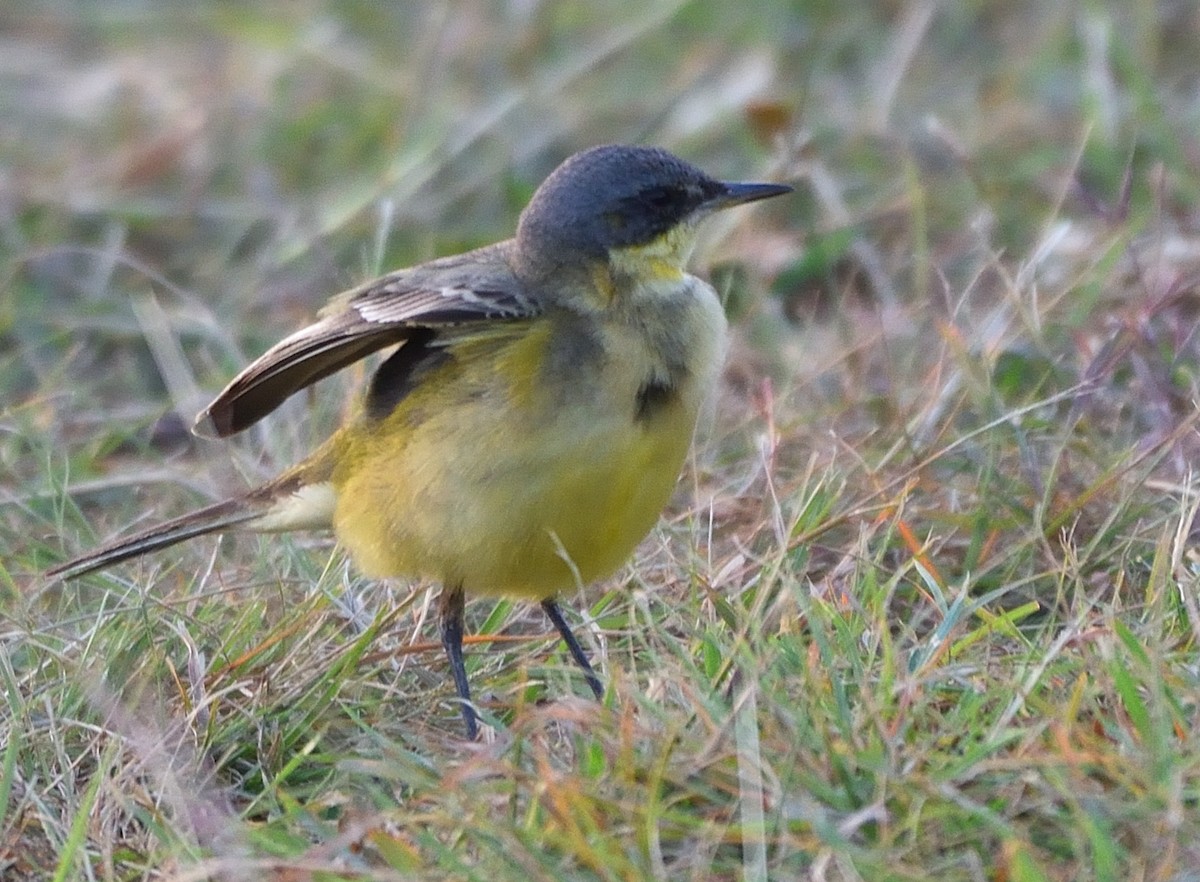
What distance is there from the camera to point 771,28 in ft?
31.1

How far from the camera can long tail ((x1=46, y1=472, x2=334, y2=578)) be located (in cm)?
508

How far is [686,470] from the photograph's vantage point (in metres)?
5.71

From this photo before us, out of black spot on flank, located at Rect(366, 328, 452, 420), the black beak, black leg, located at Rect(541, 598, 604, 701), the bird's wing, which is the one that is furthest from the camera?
the black beak

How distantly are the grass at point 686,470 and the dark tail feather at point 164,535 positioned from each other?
0.31ft

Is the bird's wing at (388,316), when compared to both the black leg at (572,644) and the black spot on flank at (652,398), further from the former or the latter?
the black leg at (572,644)

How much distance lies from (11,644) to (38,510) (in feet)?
3.46

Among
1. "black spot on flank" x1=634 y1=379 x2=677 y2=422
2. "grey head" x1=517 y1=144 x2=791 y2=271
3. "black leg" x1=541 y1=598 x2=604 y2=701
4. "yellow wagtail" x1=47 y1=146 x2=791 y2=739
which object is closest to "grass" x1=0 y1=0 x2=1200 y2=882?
"black leg" x1=541 y1=598 x2=604 y2=701

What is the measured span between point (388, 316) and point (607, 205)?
0.71m

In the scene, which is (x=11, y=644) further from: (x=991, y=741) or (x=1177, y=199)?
(x=1177, y=199)

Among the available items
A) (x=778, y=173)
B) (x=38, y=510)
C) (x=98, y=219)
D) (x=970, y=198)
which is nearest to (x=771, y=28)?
(x=970, y=198)

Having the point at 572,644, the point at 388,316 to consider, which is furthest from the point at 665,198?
the point at 572,644

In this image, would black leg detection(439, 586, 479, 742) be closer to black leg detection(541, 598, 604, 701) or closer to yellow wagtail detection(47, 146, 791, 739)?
yellow wagtail detection(47, 146, 791, 739)

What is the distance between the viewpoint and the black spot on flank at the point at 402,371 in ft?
15.7

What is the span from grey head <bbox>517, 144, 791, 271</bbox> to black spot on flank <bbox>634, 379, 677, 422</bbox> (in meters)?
0.47
